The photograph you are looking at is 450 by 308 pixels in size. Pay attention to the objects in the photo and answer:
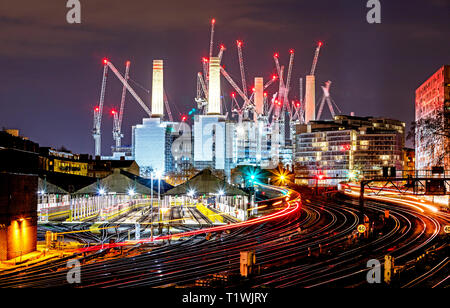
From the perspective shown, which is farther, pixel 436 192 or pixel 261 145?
pixel 261 145

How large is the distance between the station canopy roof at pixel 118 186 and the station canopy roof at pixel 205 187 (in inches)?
134

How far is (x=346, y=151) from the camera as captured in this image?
5866 inches

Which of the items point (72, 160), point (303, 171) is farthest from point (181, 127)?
point (72, 160)

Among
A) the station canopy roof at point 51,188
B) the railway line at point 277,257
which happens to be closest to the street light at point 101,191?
the station canopy roof at point 51,188

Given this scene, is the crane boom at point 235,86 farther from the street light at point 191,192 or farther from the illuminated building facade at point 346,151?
the street light at point 191,192

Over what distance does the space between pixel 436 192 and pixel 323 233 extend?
967 cm

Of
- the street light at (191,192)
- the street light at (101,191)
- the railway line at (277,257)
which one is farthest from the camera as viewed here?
the street light at (101,191)

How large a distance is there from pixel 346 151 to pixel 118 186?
107 metres

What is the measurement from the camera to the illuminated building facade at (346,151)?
488 ft

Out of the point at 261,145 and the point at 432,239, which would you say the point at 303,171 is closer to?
the point at 261,145

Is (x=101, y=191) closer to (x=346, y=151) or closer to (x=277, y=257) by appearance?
(x=277, y=257)

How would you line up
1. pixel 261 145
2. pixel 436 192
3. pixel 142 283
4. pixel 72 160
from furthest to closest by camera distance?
pixel 261 145 < pixel 72 160 < pixel 436 192 < pixel 142 283

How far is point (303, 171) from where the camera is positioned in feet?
516

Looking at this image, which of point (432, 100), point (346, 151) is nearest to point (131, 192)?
point (432, 100)
